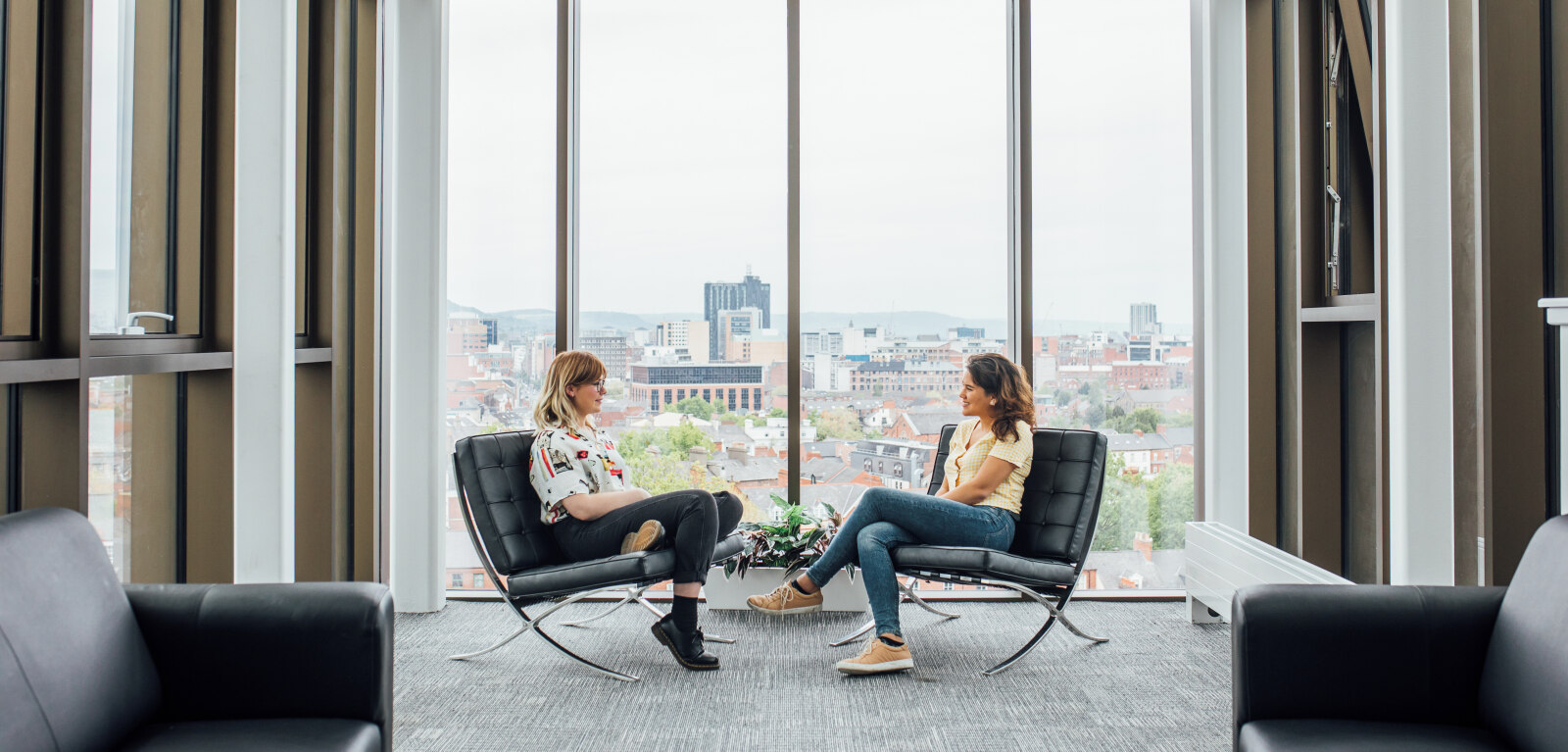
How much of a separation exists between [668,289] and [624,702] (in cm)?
195

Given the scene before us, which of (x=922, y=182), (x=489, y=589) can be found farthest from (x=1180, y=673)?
(x=489, y=589)

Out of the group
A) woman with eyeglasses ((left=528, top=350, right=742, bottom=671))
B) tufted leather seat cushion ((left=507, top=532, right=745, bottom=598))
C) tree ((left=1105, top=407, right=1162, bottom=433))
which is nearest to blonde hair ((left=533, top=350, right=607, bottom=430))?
woman with eyeglasses ((left=528, top=350, right=742, bottom=671))

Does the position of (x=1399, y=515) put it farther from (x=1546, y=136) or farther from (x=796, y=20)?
(x=796, y=20)

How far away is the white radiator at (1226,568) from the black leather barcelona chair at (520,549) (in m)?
1.92

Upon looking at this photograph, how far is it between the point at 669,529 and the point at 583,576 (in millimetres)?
350

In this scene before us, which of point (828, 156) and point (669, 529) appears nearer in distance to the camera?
point (669, 529)

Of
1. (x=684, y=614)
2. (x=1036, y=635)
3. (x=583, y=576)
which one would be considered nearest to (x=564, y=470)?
(x=583, y=576)

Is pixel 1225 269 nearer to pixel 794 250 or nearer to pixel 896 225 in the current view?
pixel 896 225

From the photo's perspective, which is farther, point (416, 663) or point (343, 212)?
point (343, 212)

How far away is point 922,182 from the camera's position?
13.4 ft

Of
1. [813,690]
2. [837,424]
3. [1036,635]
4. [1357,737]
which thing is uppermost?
[837,424]

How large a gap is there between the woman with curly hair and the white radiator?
820mm

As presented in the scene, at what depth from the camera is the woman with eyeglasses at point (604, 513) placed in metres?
3.12

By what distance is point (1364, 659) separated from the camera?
1742 mm
